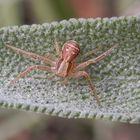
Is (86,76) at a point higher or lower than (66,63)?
lower

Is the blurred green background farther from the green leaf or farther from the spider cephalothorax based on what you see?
the green leaf

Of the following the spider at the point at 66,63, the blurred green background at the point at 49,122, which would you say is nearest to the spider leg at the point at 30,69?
the spider at the point at 66,63

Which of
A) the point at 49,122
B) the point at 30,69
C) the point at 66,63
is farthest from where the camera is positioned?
the point at 49,122

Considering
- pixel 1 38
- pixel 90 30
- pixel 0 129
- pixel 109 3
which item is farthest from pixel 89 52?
pixel 109 3

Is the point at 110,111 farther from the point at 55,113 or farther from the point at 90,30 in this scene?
the point at 90,30

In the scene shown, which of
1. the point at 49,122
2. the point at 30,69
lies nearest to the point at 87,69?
the point at 30,69

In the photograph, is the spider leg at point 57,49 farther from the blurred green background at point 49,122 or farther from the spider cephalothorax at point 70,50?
the blurred green background at point 49,122

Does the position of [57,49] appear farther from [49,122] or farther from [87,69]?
[49,122]

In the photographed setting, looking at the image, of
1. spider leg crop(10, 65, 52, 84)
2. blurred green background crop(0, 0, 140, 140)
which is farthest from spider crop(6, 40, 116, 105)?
blurred green background crop(0, 0, 140, 140)
